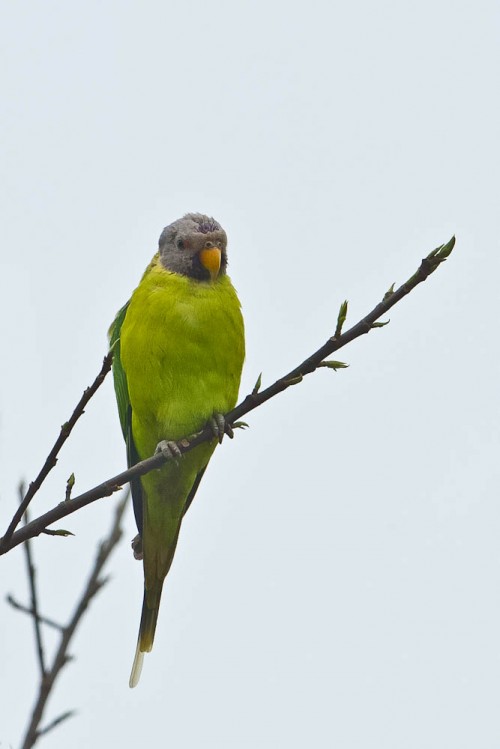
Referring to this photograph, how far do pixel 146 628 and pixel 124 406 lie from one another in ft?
5.12

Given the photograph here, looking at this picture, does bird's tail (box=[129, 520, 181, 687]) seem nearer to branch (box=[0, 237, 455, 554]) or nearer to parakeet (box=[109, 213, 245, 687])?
Result: parakeet (box=[109, 213, 245, 687])

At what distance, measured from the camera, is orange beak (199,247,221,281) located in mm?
6844

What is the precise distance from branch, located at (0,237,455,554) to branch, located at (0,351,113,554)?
73 mm

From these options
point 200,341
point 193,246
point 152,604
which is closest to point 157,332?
point 200,341

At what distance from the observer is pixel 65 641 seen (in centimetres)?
397

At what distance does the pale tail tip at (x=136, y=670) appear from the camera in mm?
6633

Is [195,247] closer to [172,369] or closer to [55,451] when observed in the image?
[172,369]

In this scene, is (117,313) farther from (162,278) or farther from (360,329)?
(360,329)

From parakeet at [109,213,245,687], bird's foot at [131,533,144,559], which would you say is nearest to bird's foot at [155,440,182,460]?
parakeet at [109,213,245,687]

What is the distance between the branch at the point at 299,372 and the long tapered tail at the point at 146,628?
2.51m

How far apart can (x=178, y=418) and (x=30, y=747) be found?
123 inches

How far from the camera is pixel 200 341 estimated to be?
21.1 feet

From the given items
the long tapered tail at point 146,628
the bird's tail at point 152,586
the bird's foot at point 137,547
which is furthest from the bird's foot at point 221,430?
the long tapered tail at point 146,628

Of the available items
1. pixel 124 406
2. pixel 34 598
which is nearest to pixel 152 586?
pixel 124 406
